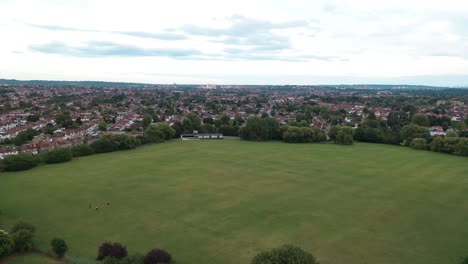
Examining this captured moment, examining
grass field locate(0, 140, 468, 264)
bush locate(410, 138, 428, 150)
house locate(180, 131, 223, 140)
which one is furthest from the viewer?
house locate(180, 131, 223, 140)

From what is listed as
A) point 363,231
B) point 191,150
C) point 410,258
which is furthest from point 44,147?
point 410,258

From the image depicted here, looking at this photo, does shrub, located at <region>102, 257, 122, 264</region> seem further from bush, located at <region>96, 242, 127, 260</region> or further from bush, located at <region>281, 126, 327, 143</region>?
bush, located at <region>281, 126, 327, 143</region>

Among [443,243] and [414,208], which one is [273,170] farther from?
[443,243]

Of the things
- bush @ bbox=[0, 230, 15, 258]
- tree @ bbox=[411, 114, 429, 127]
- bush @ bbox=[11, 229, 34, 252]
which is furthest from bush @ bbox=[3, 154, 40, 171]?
tree @ bbox=[411, 114, 429, 127]

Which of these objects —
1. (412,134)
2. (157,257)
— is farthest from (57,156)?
(412,134)

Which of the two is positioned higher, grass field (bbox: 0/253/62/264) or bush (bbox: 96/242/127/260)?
bush (bbox: 96/242/127/260)

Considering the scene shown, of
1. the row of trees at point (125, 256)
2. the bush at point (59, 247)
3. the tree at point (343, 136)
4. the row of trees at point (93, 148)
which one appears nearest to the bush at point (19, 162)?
the row of trees at point (93, 148)
